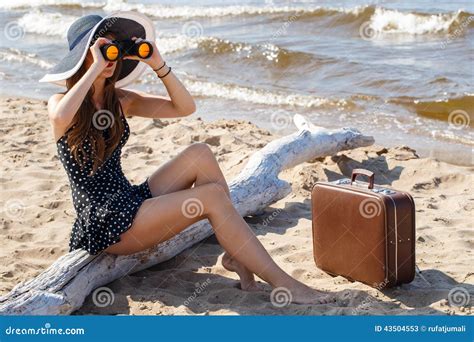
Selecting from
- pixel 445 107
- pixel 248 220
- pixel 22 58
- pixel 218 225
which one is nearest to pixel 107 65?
pixel 218 225

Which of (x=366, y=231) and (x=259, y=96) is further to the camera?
(x=259, y=96)

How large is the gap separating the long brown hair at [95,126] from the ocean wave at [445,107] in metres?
5.37

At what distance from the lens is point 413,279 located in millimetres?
4438

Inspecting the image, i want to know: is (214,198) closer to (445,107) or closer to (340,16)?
(445,107)

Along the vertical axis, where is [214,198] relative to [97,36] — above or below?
below

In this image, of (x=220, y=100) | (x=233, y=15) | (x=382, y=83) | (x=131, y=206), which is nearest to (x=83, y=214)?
(x=131, y=206)

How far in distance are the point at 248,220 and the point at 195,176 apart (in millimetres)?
1107

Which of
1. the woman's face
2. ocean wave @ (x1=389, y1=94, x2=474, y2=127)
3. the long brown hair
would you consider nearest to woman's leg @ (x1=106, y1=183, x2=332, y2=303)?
the long brown hair

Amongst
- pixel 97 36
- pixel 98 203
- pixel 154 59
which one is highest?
pixel 97 36

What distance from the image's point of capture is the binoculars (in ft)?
13.6

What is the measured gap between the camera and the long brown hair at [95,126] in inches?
167

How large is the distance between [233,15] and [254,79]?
530 centimetres

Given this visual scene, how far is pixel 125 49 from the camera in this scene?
449 centimetres

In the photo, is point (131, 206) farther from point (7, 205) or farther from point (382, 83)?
point (382, 83)
